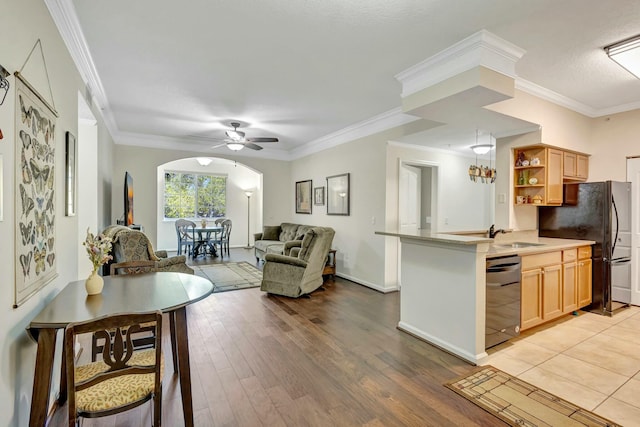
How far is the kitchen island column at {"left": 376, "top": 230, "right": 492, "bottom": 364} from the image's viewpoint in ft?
8.71

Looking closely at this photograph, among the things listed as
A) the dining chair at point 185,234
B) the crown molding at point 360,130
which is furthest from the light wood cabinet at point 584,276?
the dining chair at point 185,234

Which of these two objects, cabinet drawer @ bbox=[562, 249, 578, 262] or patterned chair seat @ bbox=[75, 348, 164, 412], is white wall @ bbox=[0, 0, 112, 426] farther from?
cabinet drawer @ bbox=[562, 249, 578, 262]

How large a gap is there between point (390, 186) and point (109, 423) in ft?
13.8

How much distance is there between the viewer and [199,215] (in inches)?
366

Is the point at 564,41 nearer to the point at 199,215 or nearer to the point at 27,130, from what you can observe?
the point at 27,130

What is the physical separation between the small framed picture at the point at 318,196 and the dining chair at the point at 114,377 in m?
5.09

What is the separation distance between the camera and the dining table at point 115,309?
4.75 ft

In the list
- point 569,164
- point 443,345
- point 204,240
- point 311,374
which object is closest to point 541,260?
point 443,345

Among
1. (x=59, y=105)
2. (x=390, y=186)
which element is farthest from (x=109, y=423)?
(x=390, y=186)

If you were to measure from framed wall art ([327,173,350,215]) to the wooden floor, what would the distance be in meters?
2.30

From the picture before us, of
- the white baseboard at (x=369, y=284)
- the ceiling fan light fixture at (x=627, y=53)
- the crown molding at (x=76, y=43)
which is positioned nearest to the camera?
the crown molding at (x=76, y=43)

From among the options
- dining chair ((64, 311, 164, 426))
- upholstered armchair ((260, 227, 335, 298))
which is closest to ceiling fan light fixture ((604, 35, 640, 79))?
upholstered armchair ((260, 227, 335, 298))

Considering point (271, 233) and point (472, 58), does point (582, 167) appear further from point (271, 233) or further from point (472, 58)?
point (271, 233)

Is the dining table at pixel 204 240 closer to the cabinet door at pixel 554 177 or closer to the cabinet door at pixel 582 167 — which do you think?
the cabinet door at pixel 554 177
